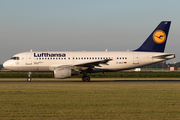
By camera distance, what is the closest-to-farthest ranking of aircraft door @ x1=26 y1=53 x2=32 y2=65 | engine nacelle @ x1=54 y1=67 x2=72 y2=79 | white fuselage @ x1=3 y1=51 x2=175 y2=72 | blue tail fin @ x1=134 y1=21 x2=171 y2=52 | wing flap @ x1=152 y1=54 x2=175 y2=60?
engine nacelle @ x1=54 y1=67 x2=72 y2=79
wing flap @ x1=152 y1=54 x2=175 y2=60
white fuselage @ x1=3 y1=51 x2=175 y2=72
aircraft door @ x1=26 y1=53 x2=32 y2=65
blue tail fin @ x1=134 y1=21 x2=171 y2=52

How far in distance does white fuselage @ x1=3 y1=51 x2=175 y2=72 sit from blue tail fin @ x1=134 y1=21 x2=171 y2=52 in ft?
3.56

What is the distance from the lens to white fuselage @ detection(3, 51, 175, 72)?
33.1 meters

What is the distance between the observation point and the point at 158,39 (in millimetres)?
34938

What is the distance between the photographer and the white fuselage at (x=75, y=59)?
108ft

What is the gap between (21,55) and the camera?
33750mm

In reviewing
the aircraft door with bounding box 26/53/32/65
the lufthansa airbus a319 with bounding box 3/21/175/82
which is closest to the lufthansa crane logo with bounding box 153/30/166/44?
the lufthansa airbus a319 with bounding box 3/21/175/82

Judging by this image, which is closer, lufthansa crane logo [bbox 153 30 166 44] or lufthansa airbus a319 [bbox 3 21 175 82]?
lufthansa airbus a319 [bbox 3 21 175 82]

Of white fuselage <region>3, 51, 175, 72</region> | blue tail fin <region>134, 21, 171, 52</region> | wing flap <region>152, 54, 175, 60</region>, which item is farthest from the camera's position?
blue tail fin <region>134, 21, 171, 52</region>

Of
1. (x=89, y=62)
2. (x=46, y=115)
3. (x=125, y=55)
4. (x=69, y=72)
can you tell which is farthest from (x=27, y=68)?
(x=46, y=115)

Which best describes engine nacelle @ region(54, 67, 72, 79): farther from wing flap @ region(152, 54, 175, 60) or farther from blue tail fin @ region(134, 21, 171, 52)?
wing flap @ region(152, 54, 175, 60)

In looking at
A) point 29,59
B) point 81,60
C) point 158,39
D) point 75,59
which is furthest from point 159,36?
point 29,59

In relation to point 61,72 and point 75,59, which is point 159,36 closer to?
point 75,59

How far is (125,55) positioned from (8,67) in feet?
49.7

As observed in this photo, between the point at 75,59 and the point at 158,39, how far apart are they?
37.6 ft
